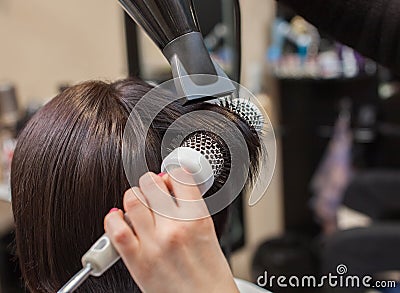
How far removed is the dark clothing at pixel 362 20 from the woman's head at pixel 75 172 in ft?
0.65

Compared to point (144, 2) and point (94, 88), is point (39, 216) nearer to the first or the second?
point (94, 88)

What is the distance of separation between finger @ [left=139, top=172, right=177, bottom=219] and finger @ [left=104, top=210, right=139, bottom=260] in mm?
25

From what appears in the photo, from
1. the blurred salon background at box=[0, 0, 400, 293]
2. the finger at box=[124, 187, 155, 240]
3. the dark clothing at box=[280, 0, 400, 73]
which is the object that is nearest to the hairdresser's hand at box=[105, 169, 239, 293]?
the finger at box=[124, 187, 155, 240]

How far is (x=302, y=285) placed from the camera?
1.29 metres

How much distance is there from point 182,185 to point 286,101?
5.90ft

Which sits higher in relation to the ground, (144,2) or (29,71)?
(144,2)

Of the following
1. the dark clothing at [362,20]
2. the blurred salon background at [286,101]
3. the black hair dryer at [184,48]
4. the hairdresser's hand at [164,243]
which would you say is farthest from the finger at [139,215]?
the blurred salon background at [286,101]

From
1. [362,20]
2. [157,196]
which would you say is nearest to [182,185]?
[157,196]

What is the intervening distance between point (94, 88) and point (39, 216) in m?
0.15

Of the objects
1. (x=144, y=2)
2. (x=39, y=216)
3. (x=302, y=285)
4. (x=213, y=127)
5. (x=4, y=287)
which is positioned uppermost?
(x=144, y=2)

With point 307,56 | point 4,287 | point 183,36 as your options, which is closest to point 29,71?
point 4,287

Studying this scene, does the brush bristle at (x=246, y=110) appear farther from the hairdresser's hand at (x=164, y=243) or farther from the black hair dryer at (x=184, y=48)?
the hairdresser's hand at (x=164, y=243)

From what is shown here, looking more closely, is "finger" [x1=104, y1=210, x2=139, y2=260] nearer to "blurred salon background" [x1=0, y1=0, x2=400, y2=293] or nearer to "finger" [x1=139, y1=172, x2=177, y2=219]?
"finger" [x1=139, y1=172, x2=177, y2=219]

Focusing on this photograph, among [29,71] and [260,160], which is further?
[29,71]
